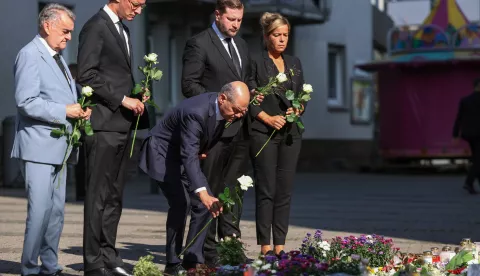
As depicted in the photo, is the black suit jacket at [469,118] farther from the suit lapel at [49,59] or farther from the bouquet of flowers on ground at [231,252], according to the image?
the bouquet of flowers on ground at [231,252]

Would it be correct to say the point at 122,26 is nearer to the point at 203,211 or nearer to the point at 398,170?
the point at 203,211

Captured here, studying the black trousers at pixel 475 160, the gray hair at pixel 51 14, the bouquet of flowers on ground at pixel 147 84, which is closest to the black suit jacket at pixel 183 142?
the bouquet of flowers on ground at pixel 147 84

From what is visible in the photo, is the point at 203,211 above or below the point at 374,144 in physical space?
above

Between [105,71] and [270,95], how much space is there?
1.71m

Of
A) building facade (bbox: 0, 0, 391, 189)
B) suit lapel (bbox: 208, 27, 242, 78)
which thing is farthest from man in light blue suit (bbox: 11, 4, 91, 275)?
building facade (bbox: 0, 0, 391, 189)

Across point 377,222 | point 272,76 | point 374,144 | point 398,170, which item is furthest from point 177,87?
point 272,76

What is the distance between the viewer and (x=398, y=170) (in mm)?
31891

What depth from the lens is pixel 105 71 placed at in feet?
27.1

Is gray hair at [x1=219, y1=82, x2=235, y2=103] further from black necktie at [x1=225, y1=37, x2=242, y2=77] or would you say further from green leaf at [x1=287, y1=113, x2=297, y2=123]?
green leaf at [x1=287, y1=113, x2=297, y2=123]

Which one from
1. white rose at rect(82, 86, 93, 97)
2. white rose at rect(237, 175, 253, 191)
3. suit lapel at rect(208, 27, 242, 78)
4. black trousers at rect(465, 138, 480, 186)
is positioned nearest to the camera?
Answer: white rose at rect(237, 175, 253, 191)

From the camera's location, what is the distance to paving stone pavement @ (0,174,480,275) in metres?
10.6

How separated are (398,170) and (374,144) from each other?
4.23 metres

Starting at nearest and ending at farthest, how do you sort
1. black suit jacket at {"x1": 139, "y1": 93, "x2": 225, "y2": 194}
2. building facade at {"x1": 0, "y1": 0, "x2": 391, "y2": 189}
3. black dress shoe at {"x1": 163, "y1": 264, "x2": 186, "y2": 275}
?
black suit jacket at {"x1": 139, "y1": 93, "x2": 225, "y2": 194}, black dress shoe at {"x1": 163, "y1": 264, "x2": 186, "y2": 275}, building facade at {"x1": 0, "y1": 0, "x2": 391, "y2": 189}

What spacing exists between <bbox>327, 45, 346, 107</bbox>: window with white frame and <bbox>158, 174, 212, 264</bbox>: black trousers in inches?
1105
